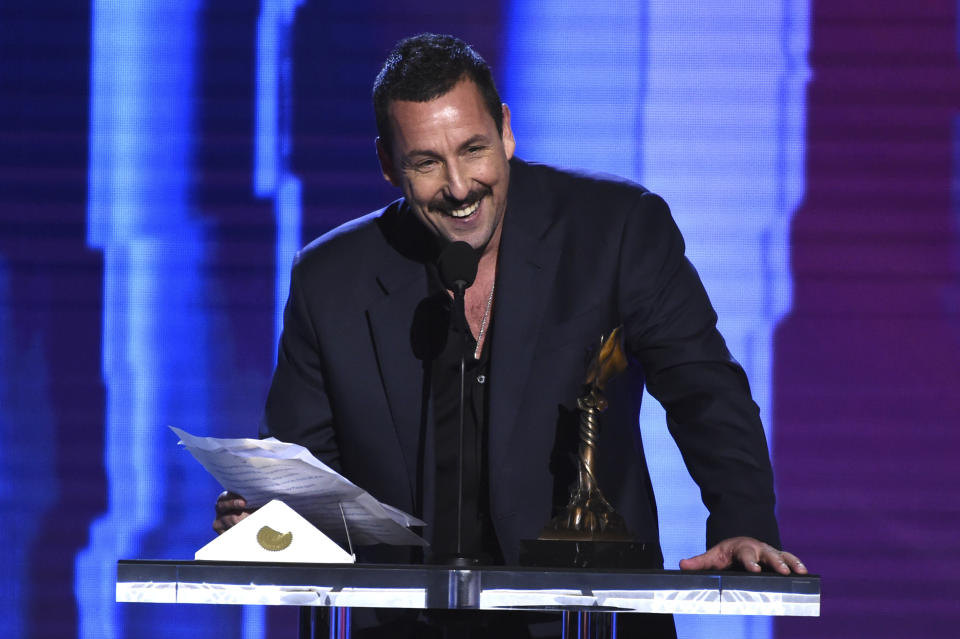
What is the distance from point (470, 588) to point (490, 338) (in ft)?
2.81

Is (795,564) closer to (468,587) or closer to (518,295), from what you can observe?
(468,587)

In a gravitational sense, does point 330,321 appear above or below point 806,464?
above

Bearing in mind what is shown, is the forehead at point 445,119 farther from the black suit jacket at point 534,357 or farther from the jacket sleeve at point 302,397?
the jacket sleeve at point 302,397

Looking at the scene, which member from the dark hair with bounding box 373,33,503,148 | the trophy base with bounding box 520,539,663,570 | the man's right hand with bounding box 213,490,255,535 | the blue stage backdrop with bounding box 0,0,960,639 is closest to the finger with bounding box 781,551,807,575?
the trophy base with bounding box 520,539,663,570

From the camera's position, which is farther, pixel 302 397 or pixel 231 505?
pixel 302 397

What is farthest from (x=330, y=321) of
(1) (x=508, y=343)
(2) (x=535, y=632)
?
(2) (x=535, y=632)

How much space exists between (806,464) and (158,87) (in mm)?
2337

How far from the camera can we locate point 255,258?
3.97 meters

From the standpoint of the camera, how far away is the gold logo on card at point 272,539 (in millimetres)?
1671

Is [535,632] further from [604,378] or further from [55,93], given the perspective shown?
[55,93]

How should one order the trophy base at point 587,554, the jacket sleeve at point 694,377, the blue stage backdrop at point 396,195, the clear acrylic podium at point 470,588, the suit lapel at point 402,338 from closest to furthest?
the clear acrylic podium at point 470,588 → the trophy base at point 587,554 → the jacket sleeve at point 694,377 → the suit lapel at point 402,338 → the blue stage backdrop at point 396,195

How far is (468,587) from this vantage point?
146cm

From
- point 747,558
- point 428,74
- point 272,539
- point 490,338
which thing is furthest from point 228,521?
point 428,74

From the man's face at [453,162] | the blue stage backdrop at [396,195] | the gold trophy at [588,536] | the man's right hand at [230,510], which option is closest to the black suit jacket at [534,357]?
the man's face at [453,162]
